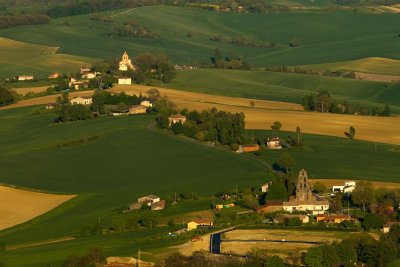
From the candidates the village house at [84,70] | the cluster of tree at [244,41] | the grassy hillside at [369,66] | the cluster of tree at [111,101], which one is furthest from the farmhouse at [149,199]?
the cluster of tree at [244,41]

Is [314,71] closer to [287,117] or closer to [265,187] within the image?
[287,117]

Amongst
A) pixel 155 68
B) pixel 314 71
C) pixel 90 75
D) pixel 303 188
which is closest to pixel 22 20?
pixel 155 68

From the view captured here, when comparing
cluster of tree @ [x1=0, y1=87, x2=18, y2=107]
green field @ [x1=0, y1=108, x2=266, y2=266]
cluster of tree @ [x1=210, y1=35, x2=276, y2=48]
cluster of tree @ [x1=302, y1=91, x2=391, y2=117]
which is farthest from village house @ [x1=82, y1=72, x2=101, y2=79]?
cluster of tree @ [x1=210, y1=35, x2=276, y2=48]

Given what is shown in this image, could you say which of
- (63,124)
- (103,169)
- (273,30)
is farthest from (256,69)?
(103,169)

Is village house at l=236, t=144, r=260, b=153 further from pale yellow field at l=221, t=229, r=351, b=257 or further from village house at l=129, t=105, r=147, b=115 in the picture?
pale yellow field at l=221, t=229, r=351, b=257

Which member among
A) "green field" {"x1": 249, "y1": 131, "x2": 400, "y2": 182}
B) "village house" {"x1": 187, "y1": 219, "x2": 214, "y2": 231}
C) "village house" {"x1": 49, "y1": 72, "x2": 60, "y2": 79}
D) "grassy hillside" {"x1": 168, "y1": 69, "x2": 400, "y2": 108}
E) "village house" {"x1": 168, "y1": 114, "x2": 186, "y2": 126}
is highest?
"village house" {"x1": 168, "y1": 114, "x2": 186, "y2": 126}

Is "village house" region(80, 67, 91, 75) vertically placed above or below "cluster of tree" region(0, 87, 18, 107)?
above

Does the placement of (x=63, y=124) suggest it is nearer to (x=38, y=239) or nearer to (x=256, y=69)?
(x=38, y=239)
